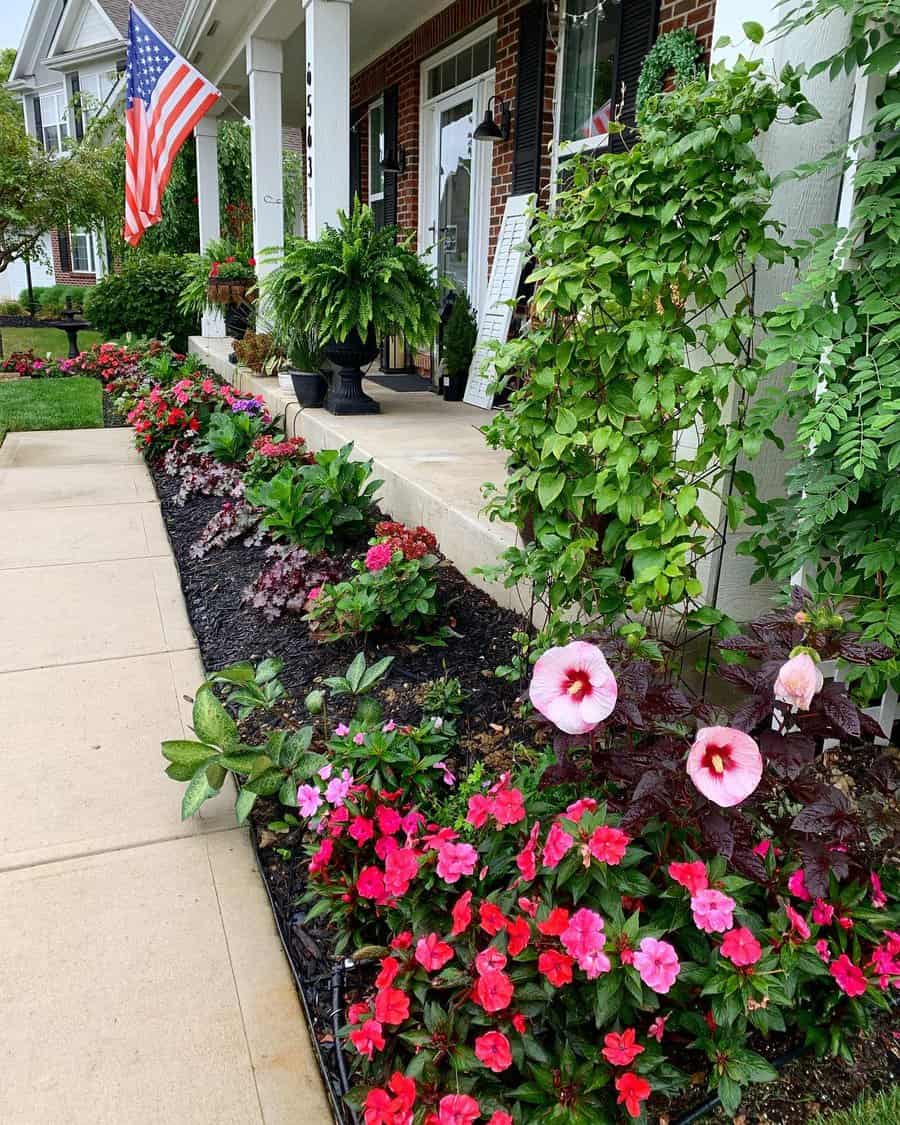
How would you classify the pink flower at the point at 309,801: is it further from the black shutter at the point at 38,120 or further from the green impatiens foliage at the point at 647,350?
the black shutter at the point at 38,120

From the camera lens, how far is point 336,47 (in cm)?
560

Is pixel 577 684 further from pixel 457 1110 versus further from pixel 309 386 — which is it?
pixel 309 386

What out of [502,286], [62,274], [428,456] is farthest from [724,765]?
[62,274]

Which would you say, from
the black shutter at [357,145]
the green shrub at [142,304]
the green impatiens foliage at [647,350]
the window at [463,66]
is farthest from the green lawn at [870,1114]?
the green shrub at [142,304]

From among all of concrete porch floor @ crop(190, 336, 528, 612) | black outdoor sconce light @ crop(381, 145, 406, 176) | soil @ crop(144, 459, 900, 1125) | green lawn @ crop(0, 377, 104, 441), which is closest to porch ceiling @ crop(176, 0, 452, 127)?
black outdoor sconce light @ crop(381, 145, 406, 176)

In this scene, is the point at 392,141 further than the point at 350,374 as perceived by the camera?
Yes

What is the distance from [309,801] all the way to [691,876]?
864mm

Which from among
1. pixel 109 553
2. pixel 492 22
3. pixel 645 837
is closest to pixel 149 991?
pixel 645 837

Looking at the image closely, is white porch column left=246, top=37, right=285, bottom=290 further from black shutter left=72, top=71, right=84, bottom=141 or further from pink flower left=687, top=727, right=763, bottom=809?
black shutter left=72, top=71, right=84, bottom=141

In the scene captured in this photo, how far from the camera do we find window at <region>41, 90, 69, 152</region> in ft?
77.4

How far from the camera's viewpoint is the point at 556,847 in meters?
1.55

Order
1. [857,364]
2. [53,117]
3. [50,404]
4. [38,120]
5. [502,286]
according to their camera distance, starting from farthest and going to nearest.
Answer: [38,120] < [53,117] < [50,404] < [502,286] < [857,364]

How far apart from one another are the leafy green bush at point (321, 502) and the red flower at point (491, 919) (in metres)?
2.30

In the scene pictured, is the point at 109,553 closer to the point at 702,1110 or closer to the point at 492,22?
the point at 702,1110
